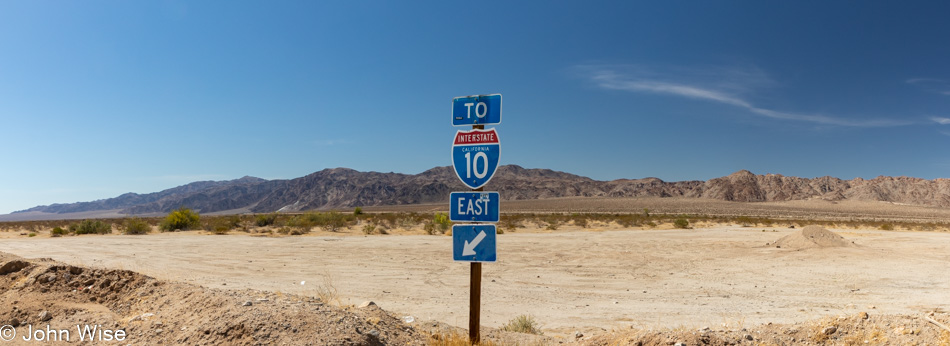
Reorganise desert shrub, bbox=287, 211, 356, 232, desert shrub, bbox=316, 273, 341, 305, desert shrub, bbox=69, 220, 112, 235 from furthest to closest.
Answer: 1. desert shrub, bbox=287, 211, 356, 232
2. desert shrub, bbox=69, 220, 112, 235
3. desert shrub, bbox=316, 273, 341, 305

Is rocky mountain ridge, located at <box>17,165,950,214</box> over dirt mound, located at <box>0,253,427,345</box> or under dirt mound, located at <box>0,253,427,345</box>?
over

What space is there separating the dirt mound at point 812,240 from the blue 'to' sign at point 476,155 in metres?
21.3

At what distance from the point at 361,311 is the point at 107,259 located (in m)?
14.4

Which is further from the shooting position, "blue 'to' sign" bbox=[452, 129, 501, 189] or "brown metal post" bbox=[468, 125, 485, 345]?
"brown metal post" bbox=[468, 125, 485, 345]

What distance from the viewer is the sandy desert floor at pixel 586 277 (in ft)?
33.9

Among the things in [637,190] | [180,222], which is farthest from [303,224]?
[637,190]

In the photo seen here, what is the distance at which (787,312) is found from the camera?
10336mm

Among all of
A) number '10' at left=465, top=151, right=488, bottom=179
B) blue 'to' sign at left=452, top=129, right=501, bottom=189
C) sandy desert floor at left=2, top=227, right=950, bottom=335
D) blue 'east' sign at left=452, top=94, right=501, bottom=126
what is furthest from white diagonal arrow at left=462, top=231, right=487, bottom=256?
sandy desert floor at left=2, top=227, right=950, bottom=335

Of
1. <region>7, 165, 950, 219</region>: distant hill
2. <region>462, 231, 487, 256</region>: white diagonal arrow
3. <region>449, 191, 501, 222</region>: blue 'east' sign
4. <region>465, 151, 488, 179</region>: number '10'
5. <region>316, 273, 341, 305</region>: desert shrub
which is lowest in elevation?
<region>316, 273, 341, 305</region>: desert shrub

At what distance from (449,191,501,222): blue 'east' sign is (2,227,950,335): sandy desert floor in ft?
11.8

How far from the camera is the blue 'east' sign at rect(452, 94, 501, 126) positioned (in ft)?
18.7

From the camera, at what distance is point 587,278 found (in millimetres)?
15180

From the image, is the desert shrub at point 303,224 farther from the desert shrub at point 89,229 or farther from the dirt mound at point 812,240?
the dirt mound at point 812,240

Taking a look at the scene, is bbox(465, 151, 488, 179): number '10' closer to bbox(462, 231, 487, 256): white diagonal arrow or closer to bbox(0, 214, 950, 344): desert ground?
bbox(462, 231, 487, 256): white diagonal arrow
